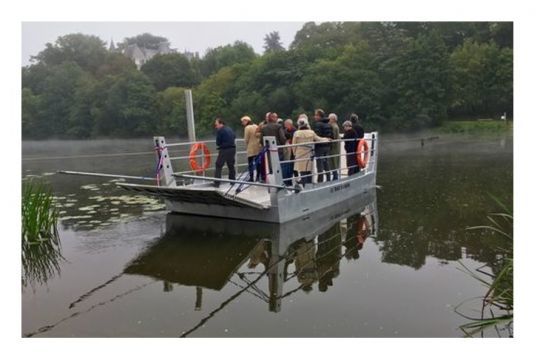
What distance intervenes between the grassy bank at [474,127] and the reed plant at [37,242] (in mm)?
38816

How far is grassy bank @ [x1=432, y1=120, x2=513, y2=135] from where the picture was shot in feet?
137

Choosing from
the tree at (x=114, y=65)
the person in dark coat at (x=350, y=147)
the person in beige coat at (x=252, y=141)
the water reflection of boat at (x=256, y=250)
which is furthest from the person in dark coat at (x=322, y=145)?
the tree at (x=114, y=65)

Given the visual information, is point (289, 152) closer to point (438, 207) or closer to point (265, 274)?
point (438, 207)

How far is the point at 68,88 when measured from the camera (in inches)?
2276

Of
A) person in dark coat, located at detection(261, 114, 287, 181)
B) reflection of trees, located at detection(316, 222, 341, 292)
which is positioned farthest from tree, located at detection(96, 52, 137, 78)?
reflection of trees, located at detection(316, 222, 341, 292)

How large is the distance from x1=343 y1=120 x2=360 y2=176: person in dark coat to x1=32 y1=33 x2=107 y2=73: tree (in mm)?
62031

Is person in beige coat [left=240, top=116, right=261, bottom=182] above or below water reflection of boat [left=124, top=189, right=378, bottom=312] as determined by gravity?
above

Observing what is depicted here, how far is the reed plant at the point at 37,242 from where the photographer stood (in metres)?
7.04

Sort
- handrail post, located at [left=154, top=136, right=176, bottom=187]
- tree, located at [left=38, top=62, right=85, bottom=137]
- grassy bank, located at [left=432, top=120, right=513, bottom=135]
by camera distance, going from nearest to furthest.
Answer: handrail post, located at [left=154, top=136, right=176, bottom=187], grassy bank, located at [left=432, top=120, right=513, bottom=135], tree, located at [left=38, top=62, right=85, bottom=137]

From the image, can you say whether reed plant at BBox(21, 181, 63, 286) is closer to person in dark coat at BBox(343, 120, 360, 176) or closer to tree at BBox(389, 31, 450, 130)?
person in dark coat at BBox(343, 120, 360, 176)

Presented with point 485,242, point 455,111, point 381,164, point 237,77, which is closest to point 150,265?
point 485,242

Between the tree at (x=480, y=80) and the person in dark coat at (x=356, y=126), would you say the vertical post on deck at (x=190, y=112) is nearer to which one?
the person in dark coat at (x=356, y=126)

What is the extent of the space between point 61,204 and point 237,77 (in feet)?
160

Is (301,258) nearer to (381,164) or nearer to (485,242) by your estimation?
(485,242)
